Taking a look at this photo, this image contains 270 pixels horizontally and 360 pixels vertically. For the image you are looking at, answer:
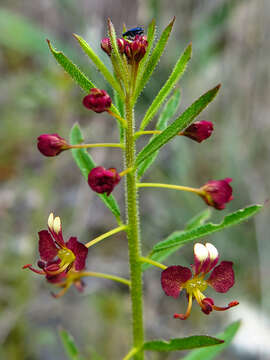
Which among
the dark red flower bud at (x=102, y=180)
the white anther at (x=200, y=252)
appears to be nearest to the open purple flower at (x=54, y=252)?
the dark red flower bud at (x=102, y=180)

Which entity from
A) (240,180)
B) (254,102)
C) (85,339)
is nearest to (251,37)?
(254,102)

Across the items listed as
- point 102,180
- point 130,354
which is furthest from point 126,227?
point 130,354

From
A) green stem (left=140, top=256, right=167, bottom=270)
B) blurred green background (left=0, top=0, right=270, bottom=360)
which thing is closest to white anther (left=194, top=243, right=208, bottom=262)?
green stem (left=140, top=256, right=167, bottom=270)

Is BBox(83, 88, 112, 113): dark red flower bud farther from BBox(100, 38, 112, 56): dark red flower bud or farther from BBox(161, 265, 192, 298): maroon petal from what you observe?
BBox(161, 265, 192, 298): maroon petal

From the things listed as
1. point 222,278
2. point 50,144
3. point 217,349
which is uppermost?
point 50,144

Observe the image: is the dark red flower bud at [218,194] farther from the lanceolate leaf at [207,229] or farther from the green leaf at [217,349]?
the green leaf at [217,349]

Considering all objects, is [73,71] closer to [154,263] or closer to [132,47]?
[132,47]
